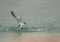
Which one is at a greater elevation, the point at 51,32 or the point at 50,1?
the point at 50,1

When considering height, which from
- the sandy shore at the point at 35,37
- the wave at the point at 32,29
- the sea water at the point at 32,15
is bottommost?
the sandy shore at the point at 35,37

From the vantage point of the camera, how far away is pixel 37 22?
1.02 meters

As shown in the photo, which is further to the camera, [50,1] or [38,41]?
[50,1]

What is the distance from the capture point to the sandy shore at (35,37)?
37.1 inches

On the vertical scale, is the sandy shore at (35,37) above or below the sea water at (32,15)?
below

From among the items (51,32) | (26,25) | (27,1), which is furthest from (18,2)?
(51,32)

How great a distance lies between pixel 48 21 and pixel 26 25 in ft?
0.46

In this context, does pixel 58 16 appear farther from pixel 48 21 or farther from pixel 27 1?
pixel 27 1

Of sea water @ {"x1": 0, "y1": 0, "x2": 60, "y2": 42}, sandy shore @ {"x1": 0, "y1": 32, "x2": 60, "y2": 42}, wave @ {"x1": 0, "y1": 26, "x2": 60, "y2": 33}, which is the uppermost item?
sea water @ {"x1": 0, "y1": 0, "x2": 60, "y2": 42}

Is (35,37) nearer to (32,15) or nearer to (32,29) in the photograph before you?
(32,29)

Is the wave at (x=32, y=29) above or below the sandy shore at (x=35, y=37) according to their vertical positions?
above

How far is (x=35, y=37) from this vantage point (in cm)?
96

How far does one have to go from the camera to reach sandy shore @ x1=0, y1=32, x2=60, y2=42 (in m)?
0.94

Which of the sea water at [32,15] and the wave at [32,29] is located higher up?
the sea water at [32,15]
